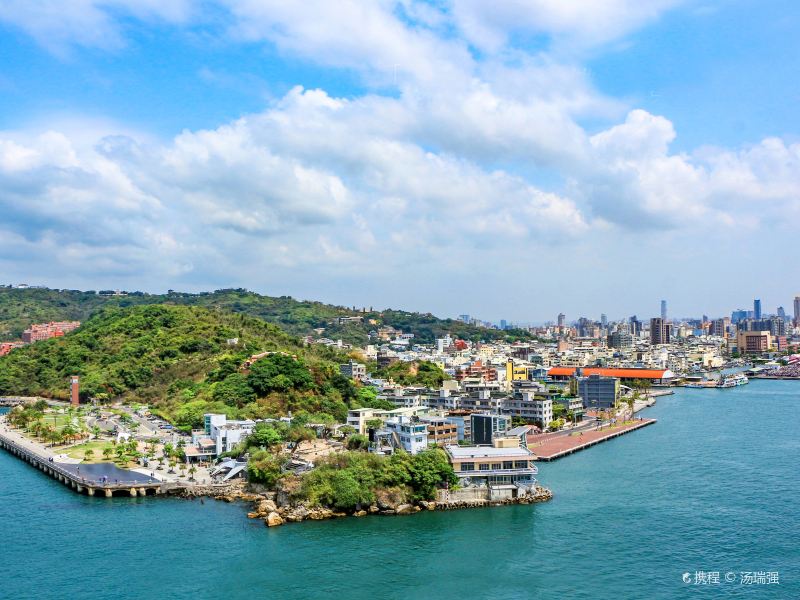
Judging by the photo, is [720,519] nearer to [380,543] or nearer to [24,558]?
[380,543]


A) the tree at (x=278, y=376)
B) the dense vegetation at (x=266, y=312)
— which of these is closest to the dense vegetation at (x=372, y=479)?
the tree at (x=278, y=376)

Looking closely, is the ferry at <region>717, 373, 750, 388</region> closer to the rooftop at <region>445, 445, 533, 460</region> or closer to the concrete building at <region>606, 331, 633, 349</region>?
the concrete building at <region>606, 331, 633, 349</region>

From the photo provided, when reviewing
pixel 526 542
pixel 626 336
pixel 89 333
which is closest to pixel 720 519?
pixel 526 542

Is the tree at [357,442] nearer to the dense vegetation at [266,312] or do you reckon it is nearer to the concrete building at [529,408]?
the concrete building at [529,408]

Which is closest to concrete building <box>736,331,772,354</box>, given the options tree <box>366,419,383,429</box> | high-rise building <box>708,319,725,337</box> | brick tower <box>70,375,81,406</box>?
high-rise building <box>708,319,725,337</box>

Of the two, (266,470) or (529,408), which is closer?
(266,470)

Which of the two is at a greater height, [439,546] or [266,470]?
[266,470]

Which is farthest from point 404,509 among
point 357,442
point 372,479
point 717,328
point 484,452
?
point 717,328

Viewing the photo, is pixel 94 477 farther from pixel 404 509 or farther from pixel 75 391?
pixel 75 391
